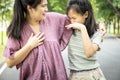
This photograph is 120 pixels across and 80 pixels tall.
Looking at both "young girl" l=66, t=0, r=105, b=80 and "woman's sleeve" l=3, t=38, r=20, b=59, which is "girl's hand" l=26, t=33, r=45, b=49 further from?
"young girl" l=66, t=0, r=105, b=80

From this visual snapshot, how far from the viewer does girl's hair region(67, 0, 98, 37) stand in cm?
409

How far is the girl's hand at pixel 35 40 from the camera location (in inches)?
151

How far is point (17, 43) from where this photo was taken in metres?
3.89

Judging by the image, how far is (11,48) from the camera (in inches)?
152

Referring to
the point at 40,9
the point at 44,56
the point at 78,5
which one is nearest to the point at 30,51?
the point at 44,56

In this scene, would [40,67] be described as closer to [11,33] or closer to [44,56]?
[44,56]

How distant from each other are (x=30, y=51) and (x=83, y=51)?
51cm

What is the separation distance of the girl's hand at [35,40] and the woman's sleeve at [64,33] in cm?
26

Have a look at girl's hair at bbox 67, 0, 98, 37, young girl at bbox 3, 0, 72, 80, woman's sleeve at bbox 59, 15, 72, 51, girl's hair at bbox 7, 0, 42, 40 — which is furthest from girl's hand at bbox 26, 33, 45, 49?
girl's hair at bbox 67, 0, 98, 37

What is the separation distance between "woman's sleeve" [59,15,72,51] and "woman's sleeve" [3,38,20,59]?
16.8 inches

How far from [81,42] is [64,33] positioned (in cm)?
18

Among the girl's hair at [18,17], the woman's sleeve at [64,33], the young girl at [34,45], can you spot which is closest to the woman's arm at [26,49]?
the young girl at [34,45]

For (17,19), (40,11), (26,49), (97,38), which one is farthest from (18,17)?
(97,38)

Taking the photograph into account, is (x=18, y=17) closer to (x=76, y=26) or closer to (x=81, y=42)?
(x=76, y=26)
